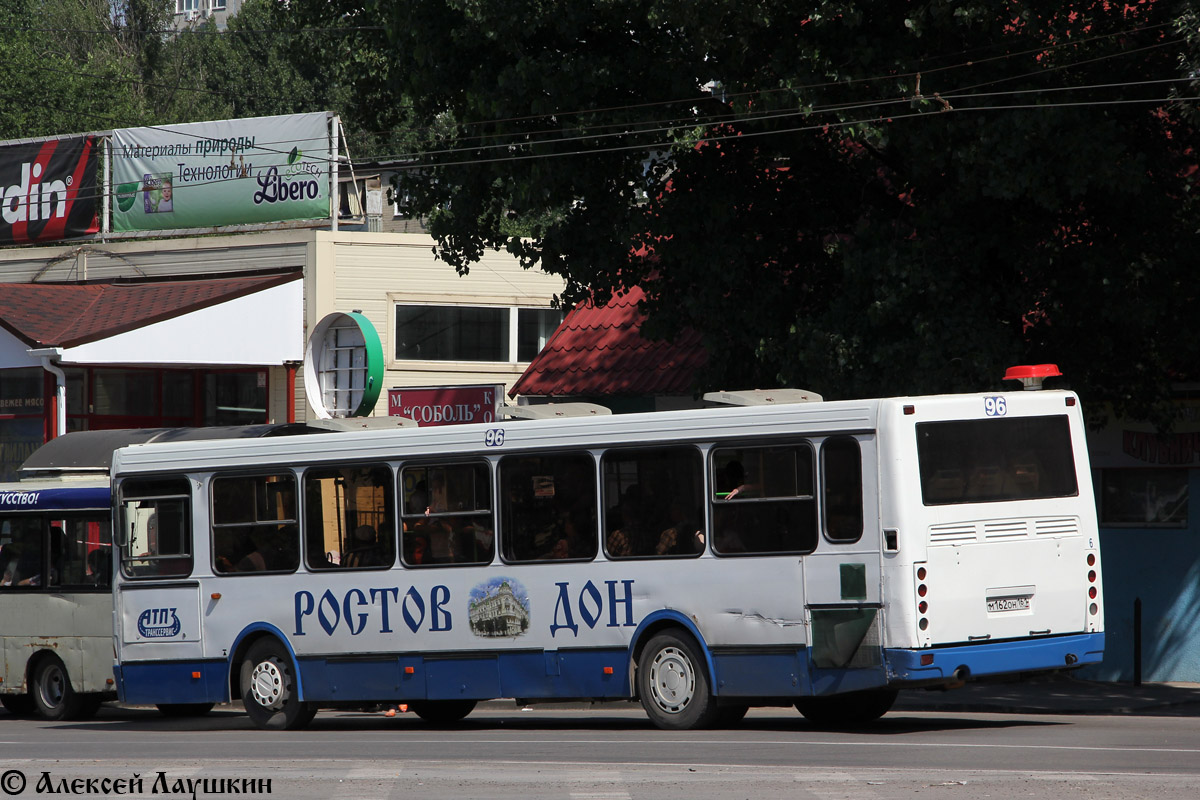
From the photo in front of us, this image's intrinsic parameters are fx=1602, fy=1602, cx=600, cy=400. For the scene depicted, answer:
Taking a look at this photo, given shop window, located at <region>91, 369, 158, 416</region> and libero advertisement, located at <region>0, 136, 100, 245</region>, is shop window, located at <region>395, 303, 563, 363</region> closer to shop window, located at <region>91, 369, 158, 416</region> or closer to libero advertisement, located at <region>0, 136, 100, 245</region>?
shop window, located at <region>91, 369, 158, 416</region>

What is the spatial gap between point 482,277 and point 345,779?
18.7 metres

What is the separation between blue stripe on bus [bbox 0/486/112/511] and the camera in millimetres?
18547

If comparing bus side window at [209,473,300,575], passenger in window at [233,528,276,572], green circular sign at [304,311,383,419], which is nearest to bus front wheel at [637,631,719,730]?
bus side window at [209,473,300,575]

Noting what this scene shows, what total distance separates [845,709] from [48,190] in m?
21.2

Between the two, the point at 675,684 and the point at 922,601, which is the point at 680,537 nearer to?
the point at 675,684

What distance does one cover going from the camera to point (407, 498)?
14719 mm

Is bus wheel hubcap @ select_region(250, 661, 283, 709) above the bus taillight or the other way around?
the other way around

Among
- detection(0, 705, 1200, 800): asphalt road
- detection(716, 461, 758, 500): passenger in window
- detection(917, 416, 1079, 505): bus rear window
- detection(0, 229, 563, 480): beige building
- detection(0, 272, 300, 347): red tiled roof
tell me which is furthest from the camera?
detection(0, 229, 563, 480): beige building

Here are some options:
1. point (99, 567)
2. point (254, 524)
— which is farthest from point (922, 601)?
point (99, 567)

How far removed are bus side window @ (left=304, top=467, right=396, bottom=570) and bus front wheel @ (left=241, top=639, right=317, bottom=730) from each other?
3.34 feet

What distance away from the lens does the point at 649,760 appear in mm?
11094

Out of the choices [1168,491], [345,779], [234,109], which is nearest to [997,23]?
[1168,491]

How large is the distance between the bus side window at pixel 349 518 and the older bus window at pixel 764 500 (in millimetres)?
3356

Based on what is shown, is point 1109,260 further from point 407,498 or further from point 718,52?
point 407,498
